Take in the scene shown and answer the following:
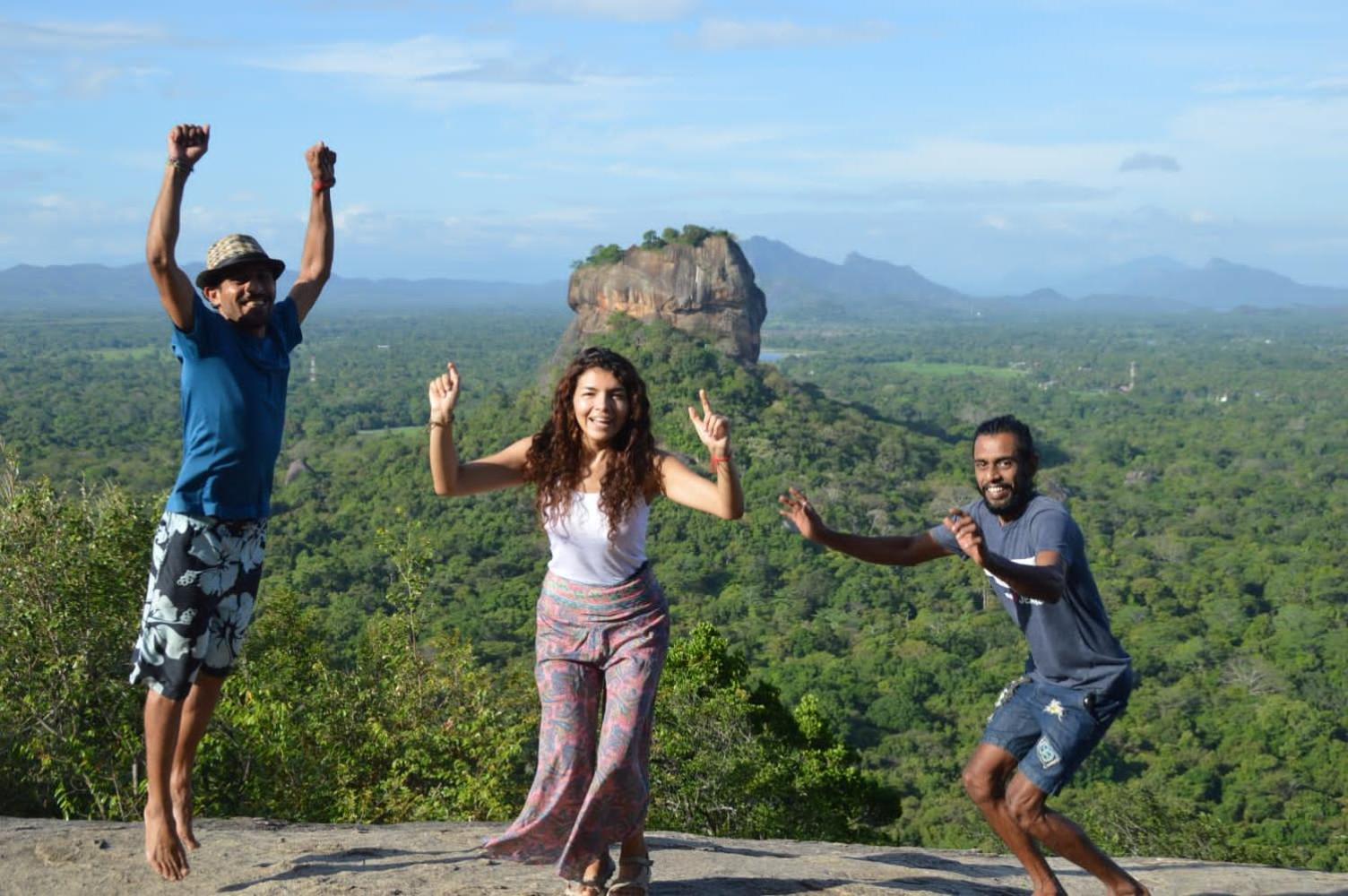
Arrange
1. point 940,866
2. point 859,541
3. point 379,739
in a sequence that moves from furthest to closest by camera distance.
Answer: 1. point 379,739
2. point 940,866
3. point 859,541

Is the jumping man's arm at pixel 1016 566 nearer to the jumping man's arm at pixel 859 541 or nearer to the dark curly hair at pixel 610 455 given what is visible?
the jumping man's arm at pixel 859 541

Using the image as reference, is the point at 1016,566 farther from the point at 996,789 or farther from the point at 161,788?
the point at 161,788

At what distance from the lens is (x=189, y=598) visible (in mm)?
4090

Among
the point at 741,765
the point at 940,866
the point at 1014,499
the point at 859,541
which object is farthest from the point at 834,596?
the point at 1014,499

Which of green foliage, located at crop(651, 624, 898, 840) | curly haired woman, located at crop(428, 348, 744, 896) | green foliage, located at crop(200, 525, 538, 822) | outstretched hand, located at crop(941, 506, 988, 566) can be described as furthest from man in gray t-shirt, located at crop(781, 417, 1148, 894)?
green foliage, located at crop(651, 624, 898, 840)

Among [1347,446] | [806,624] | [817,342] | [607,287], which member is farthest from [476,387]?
[817,342]

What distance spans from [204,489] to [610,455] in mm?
1210

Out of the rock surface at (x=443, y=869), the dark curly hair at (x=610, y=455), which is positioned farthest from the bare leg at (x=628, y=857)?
the dark curly hair at (x=610, y=455)

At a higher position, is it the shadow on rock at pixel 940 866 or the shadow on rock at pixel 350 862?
the shadow on rock at pixel 350 862

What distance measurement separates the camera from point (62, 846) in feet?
15.4

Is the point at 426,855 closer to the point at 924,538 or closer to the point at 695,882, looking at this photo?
the point at 695,882

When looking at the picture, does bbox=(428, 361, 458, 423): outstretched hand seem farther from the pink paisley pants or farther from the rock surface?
the rock surface

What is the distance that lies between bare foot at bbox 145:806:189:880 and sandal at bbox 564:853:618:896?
1280 millimetres

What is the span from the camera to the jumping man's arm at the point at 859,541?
4.32 m
